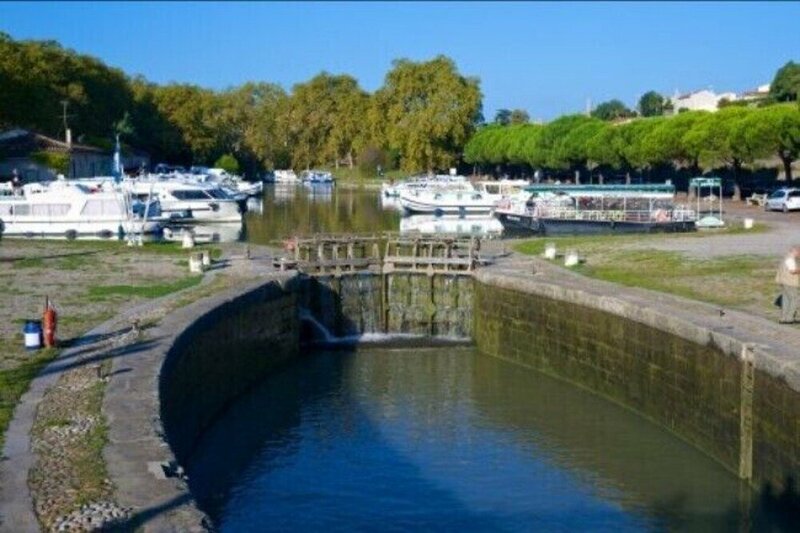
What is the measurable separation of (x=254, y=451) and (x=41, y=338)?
372 centimetres

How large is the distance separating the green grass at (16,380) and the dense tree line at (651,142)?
49703mm

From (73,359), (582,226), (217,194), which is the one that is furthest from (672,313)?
(217,194)

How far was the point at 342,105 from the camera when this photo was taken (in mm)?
138000

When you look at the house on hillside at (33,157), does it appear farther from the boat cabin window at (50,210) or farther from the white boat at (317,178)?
the white boat at (317,178)

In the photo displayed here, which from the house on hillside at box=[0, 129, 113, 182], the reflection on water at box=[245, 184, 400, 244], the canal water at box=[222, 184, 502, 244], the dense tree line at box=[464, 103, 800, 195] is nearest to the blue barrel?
the reflection on water at box=[245, 184, 400, 244]

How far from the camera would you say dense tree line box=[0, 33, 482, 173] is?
87562 millimetres

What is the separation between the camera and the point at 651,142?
243ft

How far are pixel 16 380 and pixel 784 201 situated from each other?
42.2m

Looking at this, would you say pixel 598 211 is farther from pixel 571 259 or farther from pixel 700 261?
pixel 700 261

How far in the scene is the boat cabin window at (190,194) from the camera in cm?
6021

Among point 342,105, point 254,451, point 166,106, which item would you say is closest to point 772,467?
point 254,451

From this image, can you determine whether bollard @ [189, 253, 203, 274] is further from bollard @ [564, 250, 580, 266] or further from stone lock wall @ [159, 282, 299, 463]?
bollard @ [564, 250, 580, 266]

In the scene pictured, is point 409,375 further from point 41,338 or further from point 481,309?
point 41,338

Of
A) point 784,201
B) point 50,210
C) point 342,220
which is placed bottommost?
point 342,220
